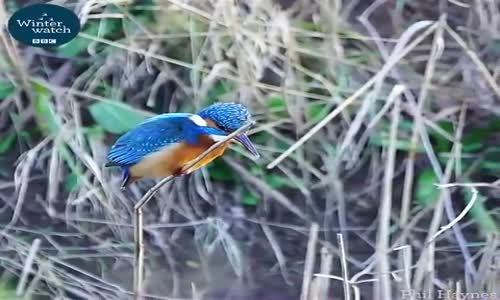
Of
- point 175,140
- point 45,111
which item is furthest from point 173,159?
point 45,111

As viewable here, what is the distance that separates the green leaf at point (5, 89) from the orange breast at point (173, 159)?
0.13 meters

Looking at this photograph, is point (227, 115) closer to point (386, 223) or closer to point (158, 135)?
point (158, 135)

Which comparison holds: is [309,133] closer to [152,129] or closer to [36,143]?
[152,129]

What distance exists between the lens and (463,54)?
3.22 feet

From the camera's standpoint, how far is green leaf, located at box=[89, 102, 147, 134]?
964mm

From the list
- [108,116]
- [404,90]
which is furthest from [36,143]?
[404,90]

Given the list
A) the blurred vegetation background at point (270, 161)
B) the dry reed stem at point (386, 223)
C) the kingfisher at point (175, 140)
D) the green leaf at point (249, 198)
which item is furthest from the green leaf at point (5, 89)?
the dry reed stem at point (386, 223)

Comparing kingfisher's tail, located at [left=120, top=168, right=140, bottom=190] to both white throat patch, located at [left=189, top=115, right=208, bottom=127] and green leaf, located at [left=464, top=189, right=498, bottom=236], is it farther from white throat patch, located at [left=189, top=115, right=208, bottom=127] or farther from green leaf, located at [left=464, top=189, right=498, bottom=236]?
green leaf, located at [left=464, top=189, right=498, bottom=236]

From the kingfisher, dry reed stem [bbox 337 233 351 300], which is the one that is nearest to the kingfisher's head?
the kingfisher

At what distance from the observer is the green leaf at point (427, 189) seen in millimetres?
970

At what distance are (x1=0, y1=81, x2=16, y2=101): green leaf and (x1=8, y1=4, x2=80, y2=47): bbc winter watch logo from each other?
0.04m

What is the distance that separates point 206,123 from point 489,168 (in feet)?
0.83

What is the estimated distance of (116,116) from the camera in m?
0.96

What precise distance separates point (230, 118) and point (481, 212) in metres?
0.24
